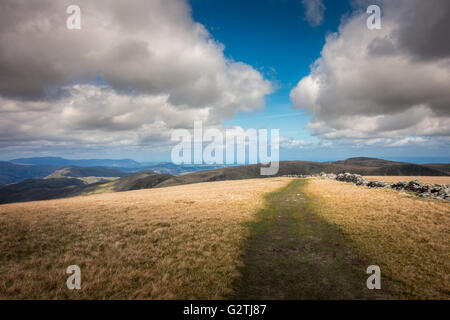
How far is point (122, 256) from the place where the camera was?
11.2 m

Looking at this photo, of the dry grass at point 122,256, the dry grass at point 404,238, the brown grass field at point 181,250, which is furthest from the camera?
the dry grass at point 404,238

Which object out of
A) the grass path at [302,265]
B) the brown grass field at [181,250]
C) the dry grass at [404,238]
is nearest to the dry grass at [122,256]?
the brown grass field at [181,250]

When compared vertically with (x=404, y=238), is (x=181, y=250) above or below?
below

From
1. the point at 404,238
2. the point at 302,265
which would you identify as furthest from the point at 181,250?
the point at 404,238

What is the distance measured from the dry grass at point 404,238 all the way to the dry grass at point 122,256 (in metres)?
7.90

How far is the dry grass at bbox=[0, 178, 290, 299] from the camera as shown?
811 cm

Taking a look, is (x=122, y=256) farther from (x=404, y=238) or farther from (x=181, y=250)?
(x=404, y=238)

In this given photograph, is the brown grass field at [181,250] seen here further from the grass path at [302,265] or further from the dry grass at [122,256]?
the grass path at [302,265]

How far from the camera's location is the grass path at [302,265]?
815 centimetres

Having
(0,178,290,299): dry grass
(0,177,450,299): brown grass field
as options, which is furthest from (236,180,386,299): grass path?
(0,178,290,299): dry grass

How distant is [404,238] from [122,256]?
62.2ft
